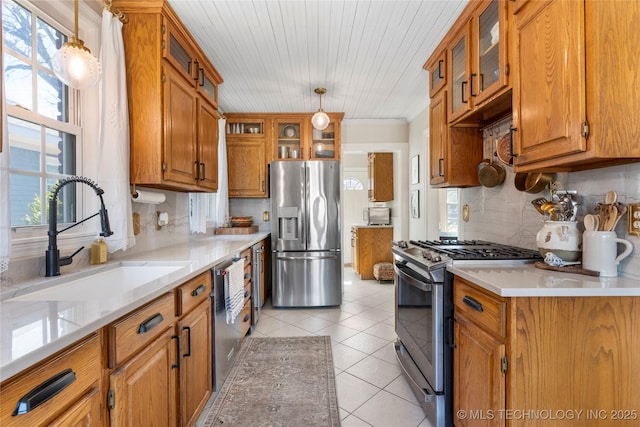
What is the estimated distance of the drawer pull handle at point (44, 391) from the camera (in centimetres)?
65

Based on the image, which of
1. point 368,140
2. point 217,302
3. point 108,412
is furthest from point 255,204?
point 108,412

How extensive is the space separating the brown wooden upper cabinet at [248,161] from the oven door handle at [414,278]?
2.49 meters

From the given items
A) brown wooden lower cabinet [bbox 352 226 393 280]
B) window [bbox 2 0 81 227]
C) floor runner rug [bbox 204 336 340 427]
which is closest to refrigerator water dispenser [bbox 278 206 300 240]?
floor runner rug [bbox 204 336 340 427]

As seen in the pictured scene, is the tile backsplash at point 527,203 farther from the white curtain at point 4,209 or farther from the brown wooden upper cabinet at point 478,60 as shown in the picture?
the white curtain at point 4,209

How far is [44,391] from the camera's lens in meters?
0.71

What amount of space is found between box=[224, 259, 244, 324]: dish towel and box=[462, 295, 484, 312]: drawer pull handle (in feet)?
4.83

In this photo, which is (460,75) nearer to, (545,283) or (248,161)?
(545,283)

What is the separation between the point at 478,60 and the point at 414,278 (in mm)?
1387

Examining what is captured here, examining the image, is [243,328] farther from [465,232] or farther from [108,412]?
[465,232]

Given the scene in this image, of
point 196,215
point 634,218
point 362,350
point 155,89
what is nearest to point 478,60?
point 634,218

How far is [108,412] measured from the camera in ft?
3.16

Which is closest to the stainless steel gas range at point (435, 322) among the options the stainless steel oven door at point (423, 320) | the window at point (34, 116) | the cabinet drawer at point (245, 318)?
the stainless steel oven door at point (423, 320)

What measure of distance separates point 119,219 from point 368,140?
3.60 m

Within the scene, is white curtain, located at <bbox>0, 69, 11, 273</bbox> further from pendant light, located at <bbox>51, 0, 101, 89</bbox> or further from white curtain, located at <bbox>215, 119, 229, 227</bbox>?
white curtain, located at <bbox>215, 119, 229, 227</bbox>
